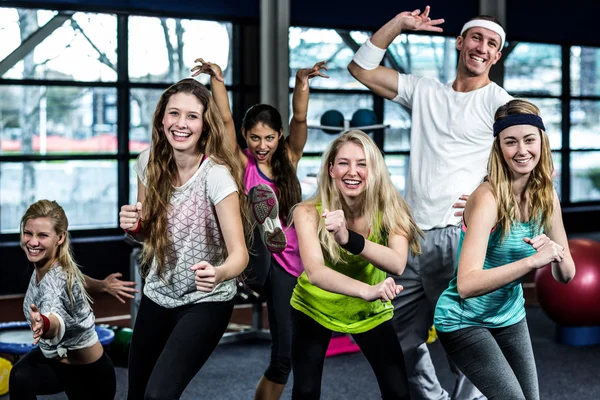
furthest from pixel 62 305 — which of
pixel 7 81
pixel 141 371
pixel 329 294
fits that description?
pixel 7 81

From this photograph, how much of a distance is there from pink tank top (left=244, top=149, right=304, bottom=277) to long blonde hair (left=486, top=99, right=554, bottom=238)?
1.07 m

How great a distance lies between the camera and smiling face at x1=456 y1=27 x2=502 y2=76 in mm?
3215

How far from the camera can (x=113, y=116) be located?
763 centimetres

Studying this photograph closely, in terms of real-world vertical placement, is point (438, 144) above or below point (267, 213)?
above

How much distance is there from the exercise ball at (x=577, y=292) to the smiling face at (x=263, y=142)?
228cm

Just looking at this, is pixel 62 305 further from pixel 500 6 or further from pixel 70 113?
pixel 500 6

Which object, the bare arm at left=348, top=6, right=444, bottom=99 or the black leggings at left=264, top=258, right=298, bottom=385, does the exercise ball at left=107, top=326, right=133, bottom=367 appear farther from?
the bare arm at left=348, top=6, right=444, bottom=99

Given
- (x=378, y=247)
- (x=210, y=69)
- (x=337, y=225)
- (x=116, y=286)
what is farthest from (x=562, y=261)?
(x=210, y=69)

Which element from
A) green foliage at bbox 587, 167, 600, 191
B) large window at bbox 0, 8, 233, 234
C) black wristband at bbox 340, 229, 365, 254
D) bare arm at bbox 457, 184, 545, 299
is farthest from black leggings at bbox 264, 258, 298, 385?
green foliage at bbox 587, 167, 600, 191

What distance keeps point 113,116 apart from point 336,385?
4.06 m

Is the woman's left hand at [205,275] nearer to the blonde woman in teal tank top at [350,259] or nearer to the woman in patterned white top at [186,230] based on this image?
the woman in patterned white top at [186,230]

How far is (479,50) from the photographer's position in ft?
10.6

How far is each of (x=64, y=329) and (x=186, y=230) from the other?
0.63m

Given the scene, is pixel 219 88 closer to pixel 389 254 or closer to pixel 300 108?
pixel 300 108
